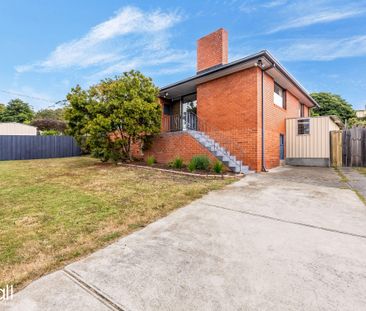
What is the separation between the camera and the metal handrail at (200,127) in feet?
31.3

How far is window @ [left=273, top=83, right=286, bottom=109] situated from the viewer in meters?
10.6

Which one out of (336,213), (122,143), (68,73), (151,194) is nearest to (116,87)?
(122,143)

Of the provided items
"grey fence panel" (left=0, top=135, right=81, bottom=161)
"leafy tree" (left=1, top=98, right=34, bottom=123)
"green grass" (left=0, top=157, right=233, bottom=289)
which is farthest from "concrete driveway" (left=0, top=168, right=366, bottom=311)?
"leafy tree" (left=1, top=98, right=34, bottom=123)

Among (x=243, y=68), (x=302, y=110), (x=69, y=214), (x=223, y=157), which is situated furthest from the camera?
(x=302, y=110)

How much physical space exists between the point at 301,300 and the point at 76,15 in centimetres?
1714

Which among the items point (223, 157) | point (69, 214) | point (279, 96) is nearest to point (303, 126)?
point (279, 96)

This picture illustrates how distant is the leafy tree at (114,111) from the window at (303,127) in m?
8.02

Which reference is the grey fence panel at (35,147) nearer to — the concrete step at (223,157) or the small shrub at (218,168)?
the concrete step at (223,157)

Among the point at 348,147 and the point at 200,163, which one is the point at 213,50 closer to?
the point at 200,163

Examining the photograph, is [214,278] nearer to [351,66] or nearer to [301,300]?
[301,300]

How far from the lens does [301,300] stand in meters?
1.59

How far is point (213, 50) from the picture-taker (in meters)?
10.7

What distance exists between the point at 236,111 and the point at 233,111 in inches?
6.1

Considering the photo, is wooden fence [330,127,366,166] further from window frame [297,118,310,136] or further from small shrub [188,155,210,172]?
small shrub [188,155,210,172]
